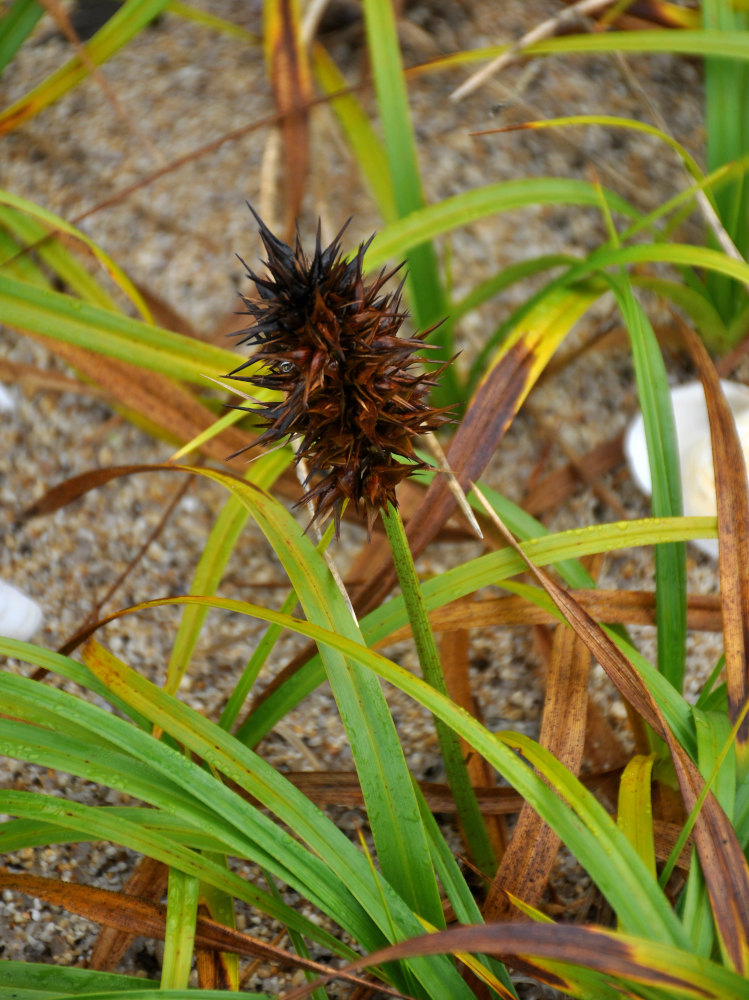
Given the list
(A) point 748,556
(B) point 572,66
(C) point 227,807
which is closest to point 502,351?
(A) point 748,556

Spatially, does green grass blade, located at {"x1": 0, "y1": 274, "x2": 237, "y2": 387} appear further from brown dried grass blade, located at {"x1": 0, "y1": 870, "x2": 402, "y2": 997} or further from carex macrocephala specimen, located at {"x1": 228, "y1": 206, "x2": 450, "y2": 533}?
brown dried grass blade, located at {"x1": 0, "y1": 870, "x2": 402, "y2": 997}

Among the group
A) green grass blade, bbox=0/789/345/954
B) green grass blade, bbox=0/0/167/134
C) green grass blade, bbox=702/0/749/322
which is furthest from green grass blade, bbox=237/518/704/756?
green grass blade, bbox=0/0/167/134

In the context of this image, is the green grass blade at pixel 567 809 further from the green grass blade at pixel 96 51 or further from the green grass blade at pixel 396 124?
the green grass blade at pixel 96 51

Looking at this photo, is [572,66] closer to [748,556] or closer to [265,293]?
[748,556]

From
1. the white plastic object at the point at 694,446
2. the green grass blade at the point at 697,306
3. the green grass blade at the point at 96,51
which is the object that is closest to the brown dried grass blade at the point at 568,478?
the white plastic object at the point at 694,446

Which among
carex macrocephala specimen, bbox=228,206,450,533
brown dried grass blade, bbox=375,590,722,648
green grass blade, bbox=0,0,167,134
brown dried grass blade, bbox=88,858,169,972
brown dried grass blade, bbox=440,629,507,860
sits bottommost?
brown dried grass blade, bbox=88,858,169,972
